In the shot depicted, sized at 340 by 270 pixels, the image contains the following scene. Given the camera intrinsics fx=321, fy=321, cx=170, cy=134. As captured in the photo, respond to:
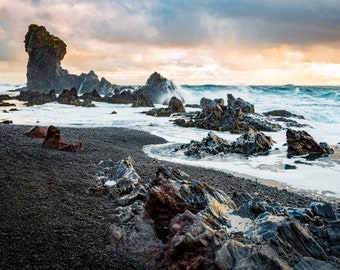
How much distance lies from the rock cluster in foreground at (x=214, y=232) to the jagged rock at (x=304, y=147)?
11.7m

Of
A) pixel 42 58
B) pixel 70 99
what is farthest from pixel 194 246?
pixel 42 58

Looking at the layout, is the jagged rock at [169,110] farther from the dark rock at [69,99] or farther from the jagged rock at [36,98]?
the jagged rock at [36,98]

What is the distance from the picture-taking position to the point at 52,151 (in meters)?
11.5

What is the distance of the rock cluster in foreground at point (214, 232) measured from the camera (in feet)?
12.7

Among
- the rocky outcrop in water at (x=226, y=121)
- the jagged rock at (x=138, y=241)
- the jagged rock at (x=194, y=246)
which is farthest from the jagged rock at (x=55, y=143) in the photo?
the rocky outcrop in water at (x=226, y=121)

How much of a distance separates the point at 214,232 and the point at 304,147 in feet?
46.5

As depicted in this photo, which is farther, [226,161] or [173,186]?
[226,161]

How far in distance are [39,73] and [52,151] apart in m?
82.5

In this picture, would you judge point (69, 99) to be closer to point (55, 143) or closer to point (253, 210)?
point (55, 143)

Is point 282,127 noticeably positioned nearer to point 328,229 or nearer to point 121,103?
point 328,229

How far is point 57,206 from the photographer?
20.4 ft

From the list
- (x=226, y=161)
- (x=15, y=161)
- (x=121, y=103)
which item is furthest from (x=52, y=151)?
(x=121, y=103)

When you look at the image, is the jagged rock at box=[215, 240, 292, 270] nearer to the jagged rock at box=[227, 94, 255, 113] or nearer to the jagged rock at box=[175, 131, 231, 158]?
the jagged rock at box=[175, 131, 231, 158]

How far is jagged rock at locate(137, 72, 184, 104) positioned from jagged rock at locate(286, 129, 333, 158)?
45.3 meters
